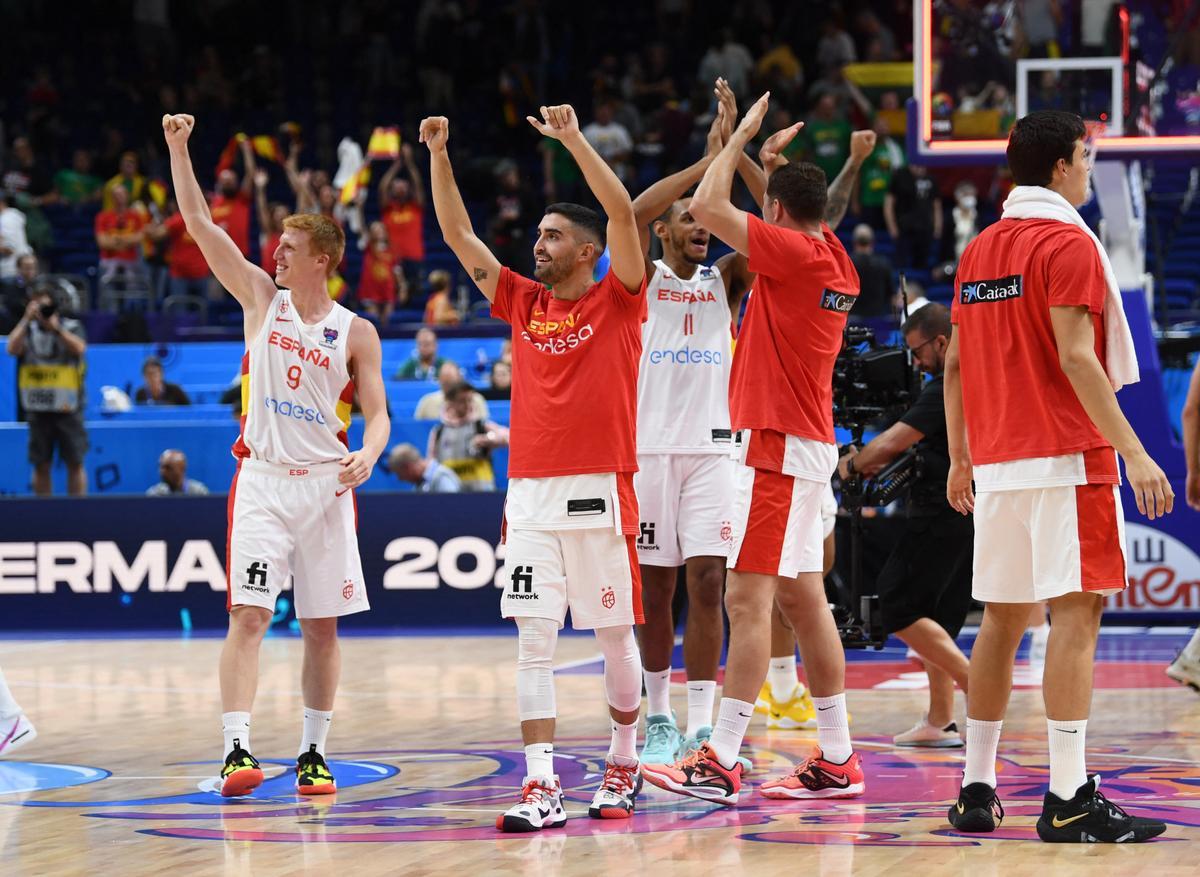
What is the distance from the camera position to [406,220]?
790 inches

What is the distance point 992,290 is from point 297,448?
2.84 metres

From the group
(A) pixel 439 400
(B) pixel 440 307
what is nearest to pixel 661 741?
(A) pixel 439 400

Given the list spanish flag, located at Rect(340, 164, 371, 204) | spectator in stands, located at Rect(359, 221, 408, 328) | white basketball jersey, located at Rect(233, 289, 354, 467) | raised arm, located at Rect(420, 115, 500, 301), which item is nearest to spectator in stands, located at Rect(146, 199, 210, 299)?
spanish flag, located at Rect(340, 164, 371, 204)

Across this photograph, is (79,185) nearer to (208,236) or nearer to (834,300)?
(208,236)

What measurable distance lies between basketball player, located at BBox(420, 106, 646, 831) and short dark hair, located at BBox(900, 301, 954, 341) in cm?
213

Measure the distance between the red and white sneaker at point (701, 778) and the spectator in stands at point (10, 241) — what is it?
15.2m

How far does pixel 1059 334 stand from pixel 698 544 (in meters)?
2.26

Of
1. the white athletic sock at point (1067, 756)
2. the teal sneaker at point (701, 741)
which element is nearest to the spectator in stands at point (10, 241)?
the teal sneaker at point (701, 741)

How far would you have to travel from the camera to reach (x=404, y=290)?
19.9m

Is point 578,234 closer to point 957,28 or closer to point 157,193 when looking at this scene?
point 957,28

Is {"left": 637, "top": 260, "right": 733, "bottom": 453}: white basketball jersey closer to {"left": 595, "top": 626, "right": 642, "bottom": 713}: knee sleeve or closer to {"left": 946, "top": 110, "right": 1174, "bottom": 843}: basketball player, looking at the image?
{"left": 595, "top": 626, "right": 642, "bottom": 713}: knee sleeve

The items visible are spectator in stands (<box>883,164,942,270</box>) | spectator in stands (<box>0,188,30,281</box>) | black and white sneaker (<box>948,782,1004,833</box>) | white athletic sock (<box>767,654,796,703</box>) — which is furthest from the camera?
spectator in stands (<box>0,188,30,281</box>)

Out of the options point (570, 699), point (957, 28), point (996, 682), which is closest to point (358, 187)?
point (957, 28)

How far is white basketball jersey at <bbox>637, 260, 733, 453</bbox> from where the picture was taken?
24.5 ft
